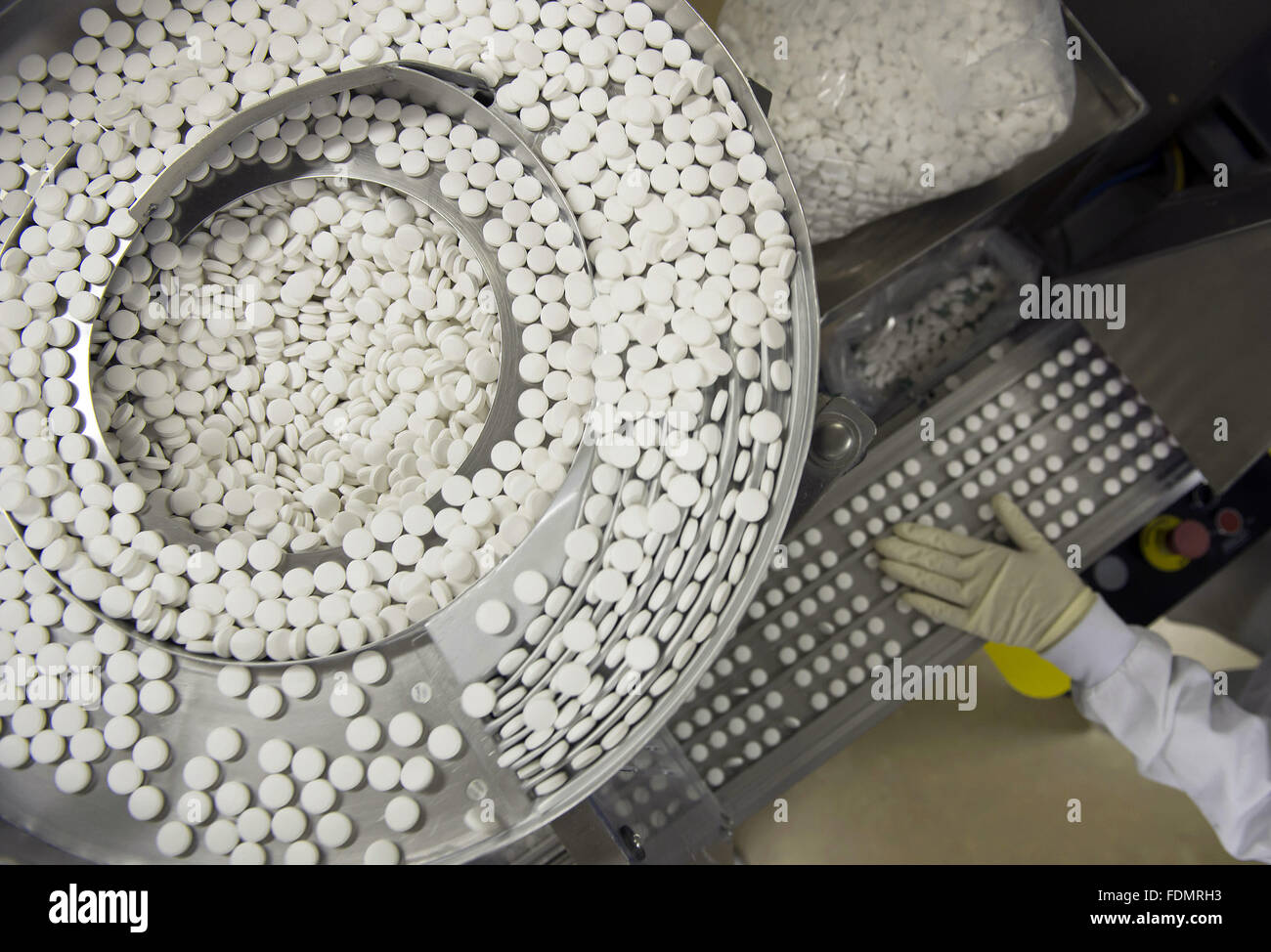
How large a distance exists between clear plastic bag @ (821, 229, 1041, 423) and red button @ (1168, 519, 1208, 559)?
47 cm

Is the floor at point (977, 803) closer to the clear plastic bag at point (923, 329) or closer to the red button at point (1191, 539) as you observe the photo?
the red button at point (1191, 539)

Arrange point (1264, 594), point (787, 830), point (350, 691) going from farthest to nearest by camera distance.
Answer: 1. point (1264, 594)
2. point (787, 830)
3. point (350, 691)

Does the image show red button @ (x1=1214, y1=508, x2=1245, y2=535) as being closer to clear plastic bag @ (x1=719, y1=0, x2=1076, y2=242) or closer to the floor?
the floor

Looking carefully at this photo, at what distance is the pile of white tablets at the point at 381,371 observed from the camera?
0.69 metres

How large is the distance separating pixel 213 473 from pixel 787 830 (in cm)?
115

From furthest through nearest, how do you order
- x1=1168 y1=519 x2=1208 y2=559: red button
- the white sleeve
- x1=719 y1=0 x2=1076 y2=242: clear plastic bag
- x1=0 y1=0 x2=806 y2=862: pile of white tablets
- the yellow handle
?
the yellow handle
x1=1168 y1=519 x2=1208 y2=559: red button
the white sleeve
x1=719 y1=0 x2=1076 y2=242: clear plastic bag
x1=0 y1=0 x2=806 y2=862: pile of white tablets

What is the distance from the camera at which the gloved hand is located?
1125 millimetres

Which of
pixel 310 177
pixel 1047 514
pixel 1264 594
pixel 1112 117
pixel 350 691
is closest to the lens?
pixel 350 691

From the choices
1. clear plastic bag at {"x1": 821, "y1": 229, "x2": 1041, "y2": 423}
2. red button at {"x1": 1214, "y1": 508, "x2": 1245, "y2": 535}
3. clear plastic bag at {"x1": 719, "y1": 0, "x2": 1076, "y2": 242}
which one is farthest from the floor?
clear plastic bag at {"x1": 719, "y1": 0, "x2": 1076, "y2": 242}

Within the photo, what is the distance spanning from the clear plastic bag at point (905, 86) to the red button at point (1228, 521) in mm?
791

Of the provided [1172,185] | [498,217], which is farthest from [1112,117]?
[498,217]

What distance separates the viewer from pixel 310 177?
2.59 ft

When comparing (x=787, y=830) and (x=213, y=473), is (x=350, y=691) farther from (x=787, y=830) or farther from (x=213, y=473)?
(x=787, y=830)
